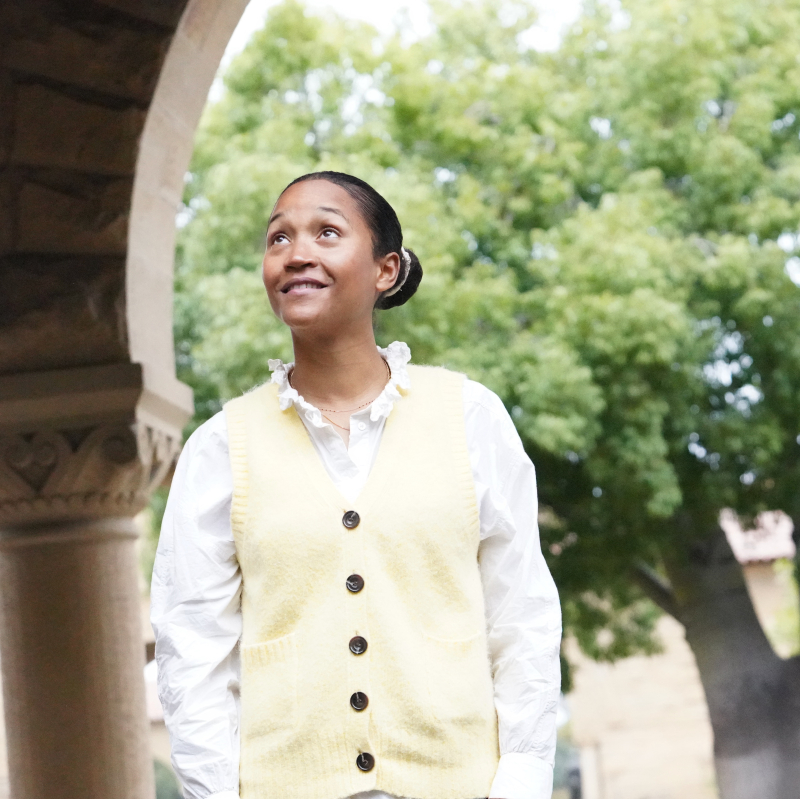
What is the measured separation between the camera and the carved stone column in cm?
263

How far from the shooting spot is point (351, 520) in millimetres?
1239

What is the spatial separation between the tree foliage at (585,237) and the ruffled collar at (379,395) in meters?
5.86

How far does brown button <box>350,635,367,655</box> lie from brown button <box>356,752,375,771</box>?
0.10 metres

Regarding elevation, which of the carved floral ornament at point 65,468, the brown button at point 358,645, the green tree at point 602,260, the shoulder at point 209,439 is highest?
the green tree at point 602,260

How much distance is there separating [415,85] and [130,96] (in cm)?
641

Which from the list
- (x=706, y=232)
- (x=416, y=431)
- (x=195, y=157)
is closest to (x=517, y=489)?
(x=416, y=431)

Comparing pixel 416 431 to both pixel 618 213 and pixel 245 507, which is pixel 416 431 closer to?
pixel 245 507

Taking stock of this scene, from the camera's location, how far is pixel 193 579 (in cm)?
126

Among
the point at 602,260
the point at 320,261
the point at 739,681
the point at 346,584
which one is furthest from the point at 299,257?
the point at 739,681

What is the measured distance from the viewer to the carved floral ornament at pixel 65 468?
2654mm

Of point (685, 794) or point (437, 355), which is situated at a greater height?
point (437, 355)

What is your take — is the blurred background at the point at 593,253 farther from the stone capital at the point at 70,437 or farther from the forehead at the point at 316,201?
the forehead at the point at 316,201

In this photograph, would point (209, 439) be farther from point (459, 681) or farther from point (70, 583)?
point (70, 583)

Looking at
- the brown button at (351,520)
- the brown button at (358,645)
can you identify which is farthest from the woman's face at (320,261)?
the brown button at (358,645)
